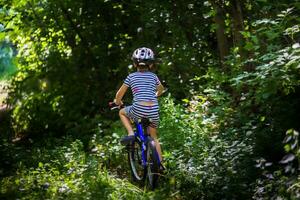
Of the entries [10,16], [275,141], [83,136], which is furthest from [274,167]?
[10,16]

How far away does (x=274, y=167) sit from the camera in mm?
6316

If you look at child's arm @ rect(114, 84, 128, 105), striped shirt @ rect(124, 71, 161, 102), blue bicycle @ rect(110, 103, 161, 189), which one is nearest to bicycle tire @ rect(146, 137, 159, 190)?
blue bicycle @ rect(110, 103, 161, 189)

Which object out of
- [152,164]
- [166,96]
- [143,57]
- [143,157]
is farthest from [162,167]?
[166,96]

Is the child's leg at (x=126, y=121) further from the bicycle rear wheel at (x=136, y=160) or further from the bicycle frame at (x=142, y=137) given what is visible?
the bicycle rear wheel at (x=136, y=160)

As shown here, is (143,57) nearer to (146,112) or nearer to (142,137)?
(146,112)

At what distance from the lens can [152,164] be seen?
7.17 metres

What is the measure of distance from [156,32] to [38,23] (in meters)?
2.87

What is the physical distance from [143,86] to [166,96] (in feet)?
13.5

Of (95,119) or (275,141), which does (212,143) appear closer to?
(275,141)

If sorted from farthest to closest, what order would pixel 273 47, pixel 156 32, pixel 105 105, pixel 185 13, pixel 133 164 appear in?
pixel 105 105
pixel 156 32
pixel 185 13
pixel 133 164
pixel 273 47

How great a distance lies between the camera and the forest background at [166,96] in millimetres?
6207

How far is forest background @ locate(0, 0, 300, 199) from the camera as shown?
20.4 feet

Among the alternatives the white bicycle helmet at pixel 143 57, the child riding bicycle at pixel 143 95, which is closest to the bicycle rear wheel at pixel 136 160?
the child riding bicycle at pixel 143 95

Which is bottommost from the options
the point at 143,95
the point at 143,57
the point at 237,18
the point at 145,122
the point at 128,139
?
the point at 128,139
